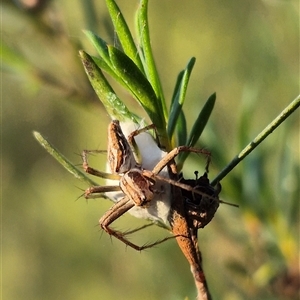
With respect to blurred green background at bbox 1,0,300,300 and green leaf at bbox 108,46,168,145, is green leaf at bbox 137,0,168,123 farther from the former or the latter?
blurred green background at bbox 1,0,300,300

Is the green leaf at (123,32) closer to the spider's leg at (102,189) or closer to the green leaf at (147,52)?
the green leaf at (147,52)

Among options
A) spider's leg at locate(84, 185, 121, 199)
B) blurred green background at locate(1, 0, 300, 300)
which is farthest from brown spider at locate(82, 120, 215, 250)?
blurred green background at locate(1, 0, 300, 300)

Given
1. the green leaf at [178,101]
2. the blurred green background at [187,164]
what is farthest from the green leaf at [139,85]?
the blurred green background at [187,164]

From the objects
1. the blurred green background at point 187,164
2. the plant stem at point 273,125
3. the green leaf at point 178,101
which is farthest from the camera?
the blurred green background at point 187,164

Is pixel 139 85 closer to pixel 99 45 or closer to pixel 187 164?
pixel 99 45

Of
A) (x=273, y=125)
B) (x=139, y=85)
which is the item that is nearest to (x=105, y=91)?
(x=139, y=85)

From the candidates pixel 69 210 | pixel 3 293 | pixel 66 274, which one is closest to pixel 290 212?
pixel 69 210

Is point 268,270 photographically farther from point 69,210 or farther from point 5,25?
point 69,210
